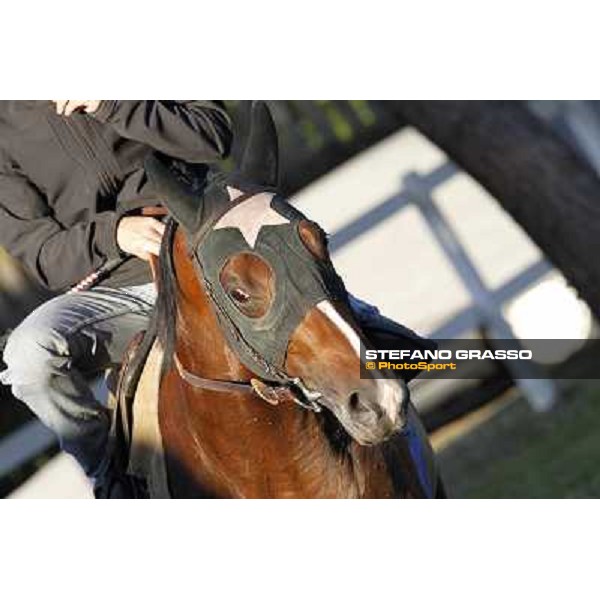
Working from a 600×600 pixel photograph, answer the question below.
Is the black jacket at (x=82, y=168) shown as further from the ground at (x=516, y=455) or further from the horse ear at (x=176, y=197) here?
the ground at (x=516, y=455)

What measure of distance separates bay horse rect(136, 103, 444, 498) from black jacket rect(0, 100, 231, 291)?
0.41 ft

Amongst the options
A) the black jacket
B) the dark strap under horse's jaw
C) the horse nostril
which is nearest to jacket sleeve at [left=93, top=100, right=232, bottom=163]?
the black jacket

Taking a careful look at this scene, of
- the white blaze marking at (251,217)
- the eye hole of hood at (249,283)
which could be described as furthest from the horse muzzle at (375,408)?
the white blaze marking at (251,217)

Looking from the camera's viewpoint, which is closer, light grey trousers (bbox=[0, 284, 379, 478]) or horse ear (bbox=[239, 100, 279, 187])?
horse ear (bbox=[239, 100, 279, 187])

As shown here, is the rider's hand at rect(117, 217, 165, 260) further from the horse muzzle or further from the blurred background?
the horse muzzle

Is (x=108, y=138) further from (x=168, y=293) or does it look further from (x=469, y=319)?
(x=469, y=319)

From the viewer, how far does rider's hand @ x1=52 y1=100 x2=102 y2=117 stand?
3.98 metres

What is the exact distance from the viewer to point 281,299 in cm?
344

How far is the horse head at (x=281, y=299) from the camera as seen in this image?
3.42m

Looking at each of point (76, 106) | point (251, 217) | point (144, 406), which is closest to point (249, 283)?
point (251, 217)

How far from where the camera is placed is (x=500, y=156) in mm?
4328

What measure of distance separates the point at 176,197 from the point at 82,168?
19.1 inches
